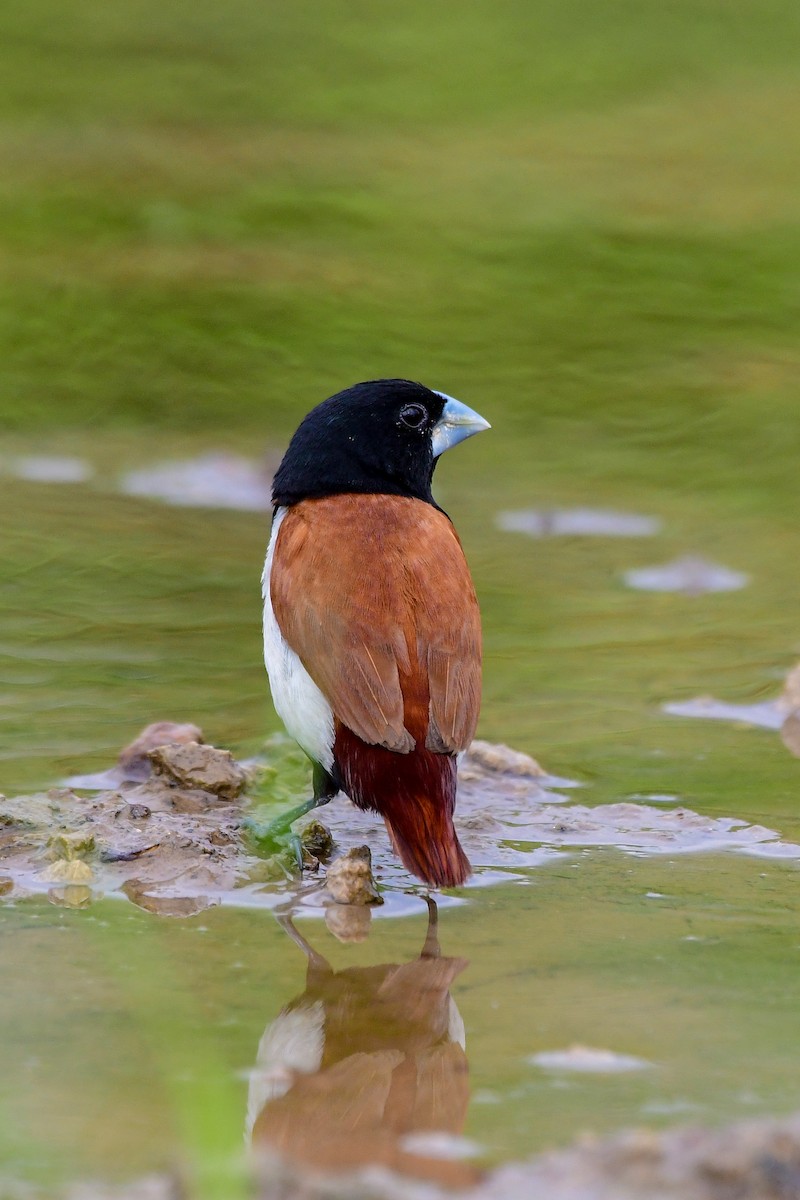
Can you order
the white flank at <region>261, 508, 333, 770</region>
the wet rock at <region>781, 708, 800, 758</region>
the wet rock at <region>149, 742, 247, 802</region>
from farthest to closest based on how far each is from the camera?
the wet rock at <region>781, 708, 800, 758</region> → the wet rock at <region>149, 742, 247, 802</region> → the white flank at <region>261, 508, 333, 770</region>

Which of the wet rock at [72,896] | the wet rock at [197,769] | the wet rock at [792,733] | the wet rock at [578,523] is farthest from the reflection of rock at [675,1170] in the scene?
the wet rock at [578,523]

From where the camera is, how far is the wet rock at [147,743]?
4.62 metres

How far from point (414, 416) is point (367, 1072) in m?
2.35

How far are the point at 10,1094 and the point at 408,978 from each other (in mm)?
858

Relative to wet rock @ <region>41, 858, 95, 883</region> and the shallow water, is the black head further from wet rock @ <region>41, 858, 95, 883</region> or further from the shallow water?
wet rock @ <region>41, 858, 95, 883</region>

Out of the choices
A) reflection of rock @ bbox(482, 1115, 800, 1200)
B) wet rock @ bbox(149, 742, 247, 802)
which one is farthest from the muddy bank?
wet rock @ bbox(149, 742, 247, 802)

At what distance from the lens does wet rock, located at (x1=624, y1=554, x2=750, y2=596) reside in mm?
6883

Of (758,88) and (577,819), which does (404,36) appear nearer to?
(758,88)

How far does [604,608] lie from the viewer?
6.52 meters

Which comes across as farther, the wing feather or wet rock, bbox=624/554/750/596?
wet rock, bbox=624/554/750/596

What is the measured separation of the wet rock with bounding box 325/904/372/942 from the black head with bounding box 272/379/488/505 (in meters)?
1.29

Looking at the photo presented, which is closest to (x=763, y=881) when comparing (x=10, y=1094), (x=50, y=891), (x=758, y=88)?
(x=50, y=891)

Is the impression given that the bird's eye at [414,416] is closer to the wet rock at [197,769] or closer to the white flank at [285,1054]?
the wet rock at [197,769]

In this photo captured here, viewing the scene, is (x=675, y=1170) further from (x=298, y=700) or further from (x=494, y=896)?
(x=298, y=700)
